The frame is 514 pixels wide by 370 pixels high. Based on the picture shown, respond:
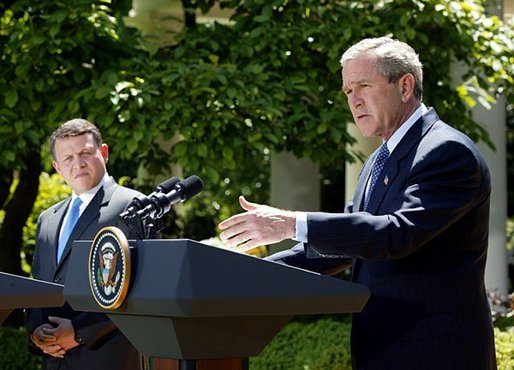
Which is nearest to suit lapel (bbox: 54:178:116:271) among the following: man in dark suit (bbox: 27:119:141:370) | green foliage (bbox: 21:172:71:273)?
man in dark suit (bbox: 27:119:141:370)

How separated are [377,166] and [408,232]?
500 mm

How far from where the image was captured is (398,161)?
327 cm

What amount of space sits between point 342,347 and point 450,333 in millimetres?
5311

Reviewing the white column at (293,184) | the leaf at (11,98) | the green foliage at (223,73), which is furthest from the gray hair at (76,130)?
the white column at (293,184)

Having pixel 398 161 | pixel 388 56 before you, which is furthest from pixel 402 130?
pixel 388 56

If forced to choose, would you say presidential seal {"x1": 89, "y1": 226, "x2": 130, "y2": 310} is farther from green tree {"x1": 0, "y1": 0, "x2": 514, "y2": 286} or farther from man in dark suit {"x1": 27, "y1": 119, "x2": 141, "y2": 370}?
green tree {"x1": 0, "y1": 0, "x2": 514, "y2": 286}

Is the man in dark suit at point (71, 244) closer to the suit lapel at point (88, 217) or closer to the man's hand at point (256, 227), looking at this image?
the suit lapel at point (88, 217)

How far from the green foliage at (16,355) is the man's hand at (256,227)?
265 inches

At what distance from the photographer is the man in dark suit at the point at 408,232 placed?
3.00 m

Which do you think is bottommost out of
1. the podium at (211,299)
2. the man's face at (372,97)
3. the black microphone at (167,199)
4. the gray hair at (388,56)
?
the podium at (211,299)

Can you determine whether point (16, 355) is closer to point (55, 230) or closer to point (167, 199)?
point (55, 230)

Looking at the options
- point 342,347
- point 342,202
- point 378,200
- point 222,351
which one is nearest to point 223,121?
point 342,347

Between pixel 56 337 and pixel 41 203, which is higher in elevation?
pixel 41 203

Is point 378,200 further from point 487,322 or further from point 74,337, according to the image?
point 74,337
